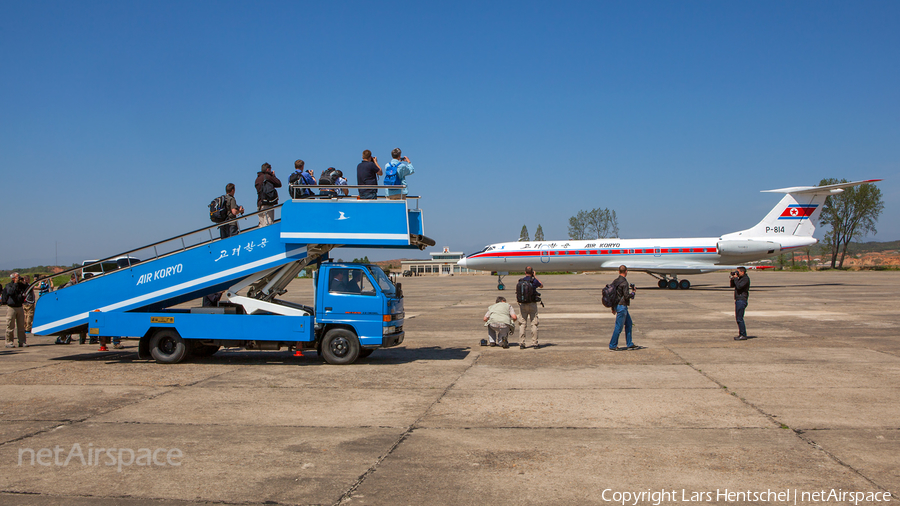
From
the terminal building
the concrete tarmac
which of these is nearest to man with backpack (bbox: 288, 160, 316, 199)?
the concrete tarmac

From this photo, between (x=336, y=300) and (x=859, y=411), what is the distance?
27.9ft

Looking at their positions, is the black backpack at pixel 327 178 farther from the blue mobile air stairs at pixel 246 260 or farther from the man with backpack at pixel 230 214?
the man with backpack at pixel 230 214

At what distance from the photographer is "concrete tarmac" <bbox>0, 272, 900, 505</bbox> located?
4922mm

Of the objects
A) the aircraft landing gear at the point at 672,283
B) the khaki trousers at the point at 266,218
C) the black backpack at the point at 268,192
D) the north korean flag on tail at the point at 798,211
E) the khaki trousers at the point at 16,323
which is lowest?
the aircraft landing gear at the point at 672,283

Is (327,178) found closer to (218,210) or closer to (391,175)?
(391,175)

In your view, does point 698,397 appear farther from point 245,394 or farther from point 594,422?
point 245,394

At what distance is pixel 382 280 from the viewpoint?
38.3 ft

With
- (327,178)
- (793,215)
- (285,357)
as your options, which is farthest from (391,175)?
(793,215)

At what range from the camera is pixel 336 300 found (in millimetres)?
11133

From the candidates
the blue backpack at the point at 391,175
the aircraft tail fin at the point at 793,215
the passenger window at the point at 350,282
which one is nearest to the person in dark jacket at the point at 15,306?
the passenger window at the point at 350,282

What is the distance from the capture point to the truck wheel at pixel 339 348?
11.3 m

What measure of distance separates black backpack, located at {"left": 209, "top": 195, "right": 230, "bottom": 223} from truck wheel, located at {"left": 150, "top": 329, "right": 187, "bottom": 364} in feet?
8.24

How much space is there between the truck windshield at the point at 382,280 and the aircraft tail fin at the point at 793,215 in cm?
3514

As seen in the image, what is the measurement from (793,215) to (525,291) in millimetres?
33510
